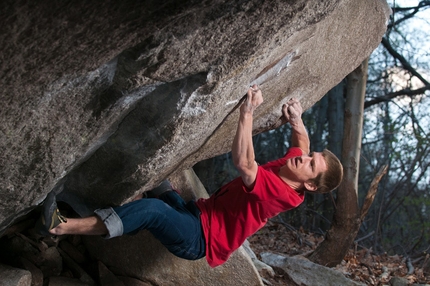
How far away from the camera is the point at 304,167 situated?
3654 mm

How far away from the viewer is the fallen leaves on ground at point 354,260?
6164mm

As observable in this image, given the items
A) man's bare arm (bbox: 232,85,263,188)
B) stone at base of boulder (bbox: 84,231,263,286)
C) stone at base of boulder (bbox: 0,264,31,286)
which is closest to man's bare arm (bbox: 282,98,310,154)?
man's bare arm (bbox: 232,85,263,188)

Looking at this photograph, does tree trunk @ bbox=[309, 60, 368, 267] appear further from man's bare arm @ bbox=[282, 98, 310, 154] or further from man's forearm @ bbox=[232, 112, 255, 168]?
man's forearm @ bbox=[232, 112, 255, 168]

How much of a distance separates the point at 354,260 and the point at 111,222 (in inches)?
174

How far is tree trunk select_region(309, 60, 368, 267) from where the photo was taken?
6.35 m

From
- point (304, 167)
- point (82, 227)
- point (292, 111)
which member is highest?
point (292, 111)

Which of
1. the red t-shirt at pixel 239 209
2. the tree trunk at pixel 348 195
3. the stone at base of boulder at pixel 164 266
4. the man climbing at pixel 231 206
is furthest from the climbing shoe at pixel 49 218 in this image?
the tree trunk at pixel 348 195

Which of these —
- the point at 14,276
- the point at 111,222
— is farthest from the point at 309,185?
the point at 14,276

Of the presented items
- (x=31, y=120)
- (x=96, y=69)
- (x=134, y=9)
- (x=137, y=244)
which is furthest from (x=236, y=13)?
(x=137, y=244)

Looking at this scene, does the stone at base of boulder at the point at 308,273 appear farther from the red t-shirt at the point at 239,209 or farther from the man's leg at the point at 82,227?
the man's leg at the point at 82,227

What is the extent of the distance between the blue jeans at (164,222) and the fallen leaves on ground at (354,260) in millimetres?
1871

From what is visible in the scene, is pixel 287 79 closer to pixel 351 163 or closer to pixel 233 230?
pixel 233 230

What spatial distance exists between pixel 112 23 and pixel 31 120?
865 millimetres

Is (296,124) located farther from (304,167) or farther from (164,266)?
(164,266)
